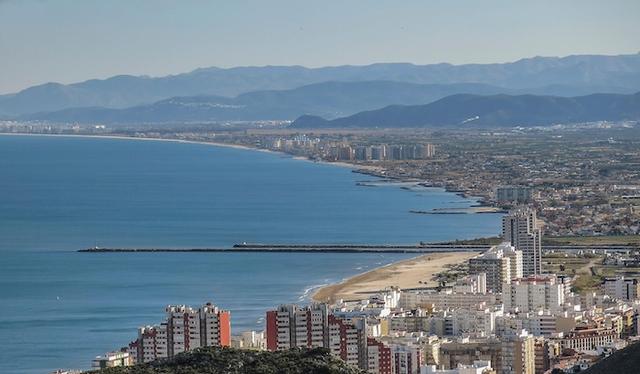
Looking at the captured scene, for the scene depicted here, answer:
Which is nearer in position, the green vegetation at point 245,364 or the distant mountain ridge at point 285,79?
the green vegetation at point 245,364

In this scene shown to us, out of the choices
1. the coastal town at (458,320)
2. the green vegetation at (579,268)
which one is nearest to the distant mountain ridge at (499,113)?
the green vegetation at (579,268)

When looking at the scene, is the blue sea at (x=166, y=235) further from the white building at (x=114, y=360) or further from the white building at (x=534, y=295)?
the white building at (x=534, y=295)

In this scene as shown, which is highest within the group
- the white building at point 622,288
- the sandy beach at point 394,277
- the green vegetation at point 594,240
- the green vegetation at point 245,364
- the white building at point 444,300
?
the green vegetation at point 245,364

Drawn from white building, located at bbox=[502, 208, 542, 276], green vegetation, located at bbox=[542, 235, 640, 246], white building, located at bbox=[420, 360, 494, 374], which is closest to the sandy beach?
white building, located at bbox=[502, 208, 542, 276]

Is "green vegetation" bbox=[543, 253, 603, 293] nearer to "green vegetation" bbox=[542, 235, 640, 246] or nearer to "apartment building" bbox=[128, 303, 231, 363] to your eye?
"green vegetation" bbox=[542, 235, 640, 246]

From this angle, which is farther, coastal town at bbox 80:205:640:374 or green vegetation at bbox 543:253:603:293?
green vegetation at bbox 543:253:603:293

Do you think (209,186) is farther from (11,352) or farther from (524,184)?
(11,352)
